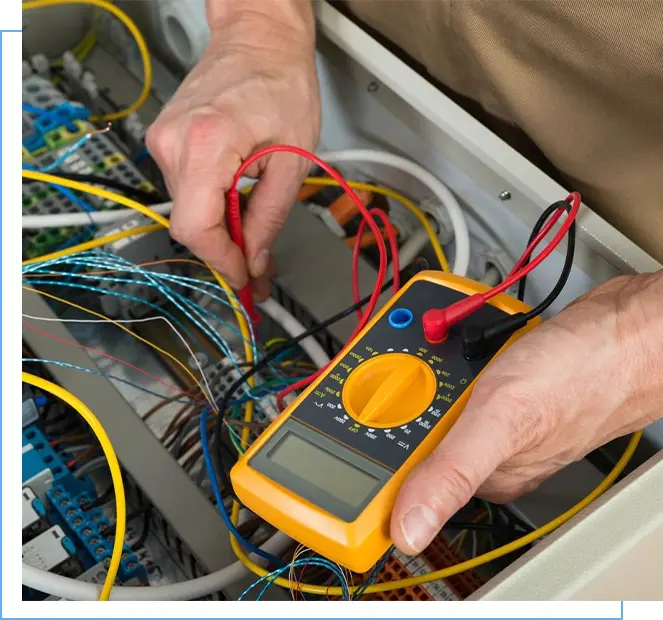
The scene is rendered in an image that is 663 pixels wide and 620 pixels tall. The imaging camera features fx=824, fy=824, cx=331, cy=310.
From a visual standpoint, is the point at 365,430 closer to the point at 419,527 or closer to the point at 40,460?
the point at 419,527

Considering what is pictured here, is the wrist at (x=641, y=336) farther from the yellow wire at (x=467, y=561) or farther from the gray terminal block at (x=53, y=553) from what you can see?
the gray terminal block at (x=53, y=553)

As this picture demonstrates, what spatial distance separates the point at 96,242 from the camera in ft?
2.84

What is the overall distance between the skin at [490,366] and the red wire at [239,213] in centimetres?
1

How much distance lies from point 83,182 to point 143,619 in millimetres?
630

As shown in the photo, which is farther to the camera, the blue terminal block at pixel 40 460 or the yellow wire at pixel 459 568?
the blue terminal block at pixel 40 460

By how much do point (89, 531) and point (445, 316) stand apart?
1.26 feet

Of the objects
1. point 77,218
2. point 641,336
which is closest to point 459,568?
point 641,336

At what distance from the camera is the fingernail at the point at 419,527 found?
0.52 metres

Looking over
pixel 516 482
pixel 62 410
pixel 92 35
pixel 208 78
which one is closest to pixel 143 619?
pixel 516 482

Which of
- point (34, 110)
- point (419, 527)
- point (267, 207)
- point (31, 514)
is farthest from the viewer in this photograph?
point (34, 110)

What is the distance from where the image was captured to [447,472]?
54 cm

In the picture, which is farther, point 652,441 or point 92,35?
point 92,35

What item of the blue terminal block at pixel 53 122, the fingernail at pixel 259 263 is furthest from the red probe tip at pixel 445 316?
the blue terminal block at pixel 53 122

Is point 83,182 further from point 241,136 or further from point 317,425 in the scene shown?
point 317,425
